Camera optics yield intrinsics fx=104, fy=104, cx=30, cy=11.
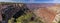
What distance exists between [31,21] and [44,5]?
19 centimetres

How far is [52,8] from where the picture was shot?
Answer: 0.96 meters

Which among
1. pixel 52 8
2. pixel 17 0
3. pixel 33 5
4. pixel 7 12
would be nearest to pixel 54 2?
pixel 52 8

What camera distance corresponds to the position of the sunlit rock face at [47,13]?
952 mm

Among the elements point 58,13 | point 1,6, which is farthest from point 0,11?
point 58,13

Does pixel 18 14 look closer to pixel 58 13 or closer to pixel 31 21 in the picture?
pixel 31 21

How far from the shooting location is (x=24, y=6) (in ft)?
3.20

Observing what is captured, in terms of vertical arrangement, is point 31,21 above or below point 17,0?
below

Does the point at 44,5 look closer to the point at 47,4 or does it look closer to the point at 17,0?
the point at 47,4

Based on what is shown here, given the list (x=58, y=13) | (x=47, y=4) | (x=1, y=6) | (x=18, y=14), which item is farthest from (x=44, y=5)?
(x=1, y=6)

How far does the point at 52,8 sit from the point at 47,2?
0.24 feet

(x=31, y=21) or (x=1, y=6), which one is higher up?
(x=1, y=6)

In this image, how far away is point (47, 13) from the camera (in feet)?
3.15

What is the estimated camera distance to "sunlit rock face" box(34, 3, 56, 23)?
3.12 feet

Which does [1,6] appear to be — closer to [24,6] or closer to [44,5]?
[24,6]
